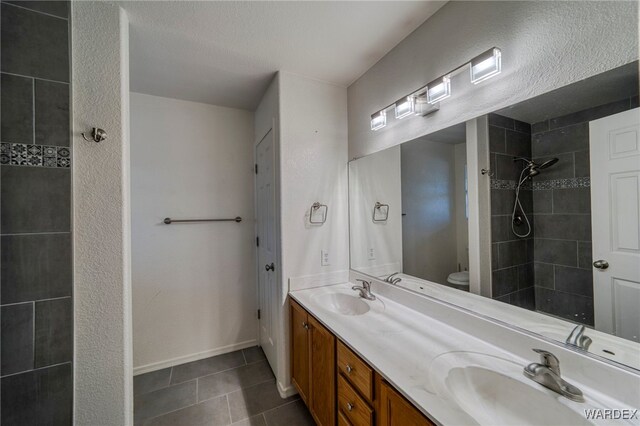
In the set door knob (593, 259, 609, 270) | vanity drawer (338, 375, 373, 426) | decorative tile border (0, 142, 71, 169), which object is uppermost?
decorative tile border (0, 142, 71, 169)

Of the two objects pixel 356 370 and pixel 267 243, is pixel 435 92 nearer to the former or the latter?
pixel 356 370

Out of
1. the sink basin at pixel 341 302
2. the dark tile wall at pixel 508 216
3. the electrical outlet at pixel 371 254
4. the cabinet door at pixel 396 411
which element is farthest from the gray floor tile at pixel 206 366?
the dark tile wall at pixel 508 216

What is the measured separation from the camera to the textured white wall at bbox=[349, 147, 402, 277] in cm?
168

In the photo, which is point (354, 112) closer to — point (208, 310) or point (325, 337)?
point (325, 337)

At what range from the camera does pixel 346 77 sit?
1.93 meters

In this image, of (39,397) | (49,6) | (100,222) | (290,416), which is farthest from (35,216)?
(290,416)

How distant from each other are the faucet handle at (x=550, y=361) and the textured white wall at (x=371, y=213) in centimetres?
84

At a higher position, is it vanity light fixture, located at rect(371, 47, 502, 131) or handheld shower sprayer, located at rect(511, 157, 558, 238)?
vanity light fixture, located at rect(371, 47, 502, 131)

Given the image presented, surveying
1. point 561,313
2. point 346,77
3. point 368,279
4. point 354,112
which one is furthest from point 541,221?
point 346,77

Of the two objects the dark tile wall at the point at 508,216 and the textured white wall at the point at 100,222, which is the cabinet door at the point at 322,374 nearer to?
the dark tile wall at the point at 508,216

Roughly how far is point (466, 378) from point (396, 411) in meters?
0.29

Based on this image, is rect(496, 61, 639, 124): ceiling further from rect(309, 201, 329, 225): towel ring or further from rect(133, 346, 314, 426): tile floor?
rect(133, 346, 314, 426): tile floor

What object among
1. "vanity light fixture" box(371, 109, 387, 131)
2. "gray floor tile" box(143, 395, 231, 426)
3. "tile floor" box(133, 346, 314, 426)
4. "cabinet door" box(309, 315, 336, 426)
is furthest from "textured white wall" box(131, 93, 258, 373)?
"vanity light fixture" box(371, 109, 387, 131)

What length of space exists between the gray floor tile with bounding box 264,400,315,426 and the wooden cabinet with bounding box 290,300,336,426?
139 mm
